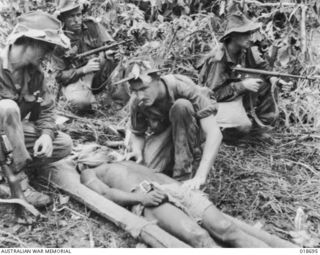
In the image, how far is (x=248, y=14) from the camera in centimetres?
671

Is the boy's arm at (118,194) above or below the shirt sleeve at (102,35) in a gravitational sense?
below

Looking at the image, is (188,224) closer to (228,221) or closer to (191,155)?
(228,221)

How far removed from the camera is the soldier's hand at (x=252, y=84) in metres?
5.14

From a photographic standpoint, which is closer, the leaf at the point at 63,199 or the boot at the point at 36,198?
the boot at the point at 36,198

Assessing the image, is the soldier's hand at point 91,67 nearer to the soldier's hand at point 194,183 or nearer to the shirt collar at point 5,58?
the shirt collar at point 5,58

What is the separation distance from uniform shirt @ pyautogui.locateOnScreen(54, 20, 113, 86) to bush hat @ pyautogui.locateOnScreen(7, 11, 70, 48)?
2.16 m

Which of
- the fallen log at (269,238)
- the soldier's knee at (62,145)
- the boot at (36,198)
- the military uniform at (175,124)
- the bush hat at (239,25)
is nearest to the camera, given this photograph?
the fallen log at (269,238)

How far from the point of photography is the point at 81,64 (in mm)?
6230

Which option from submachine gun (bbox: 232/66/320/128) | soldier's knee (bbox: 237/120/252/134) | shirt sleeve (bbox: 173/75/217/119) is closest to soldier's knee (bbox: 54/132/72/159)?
shirt sleeve (bbox: 173/75/217/119)

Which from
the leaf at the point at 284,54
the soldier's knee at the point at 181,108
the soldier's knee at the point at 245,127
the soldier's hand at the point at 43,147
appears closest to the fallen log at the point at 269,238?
the soldier's knee at the point at 181,108

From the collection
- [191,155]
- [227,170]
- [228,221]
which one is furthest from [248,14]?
[228,221]

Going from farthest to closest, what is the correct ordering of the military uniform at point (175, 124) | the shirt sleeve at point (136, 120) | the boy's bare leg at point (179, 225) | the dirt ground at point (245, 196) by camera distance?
the shirt sleeve at point (136, 120)
the military uniform at point (175, 124)
the dirt ground at point (245, 196)
the boy's bare leg at point (179, 225)

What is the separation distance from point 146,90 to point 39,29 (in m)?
0.87

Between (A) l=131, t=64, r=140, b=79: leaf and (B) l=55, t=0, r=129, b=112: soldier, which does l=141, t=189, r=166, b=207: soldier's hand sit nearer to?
(A) l=131, t=64, r=140, b=79: leaf
